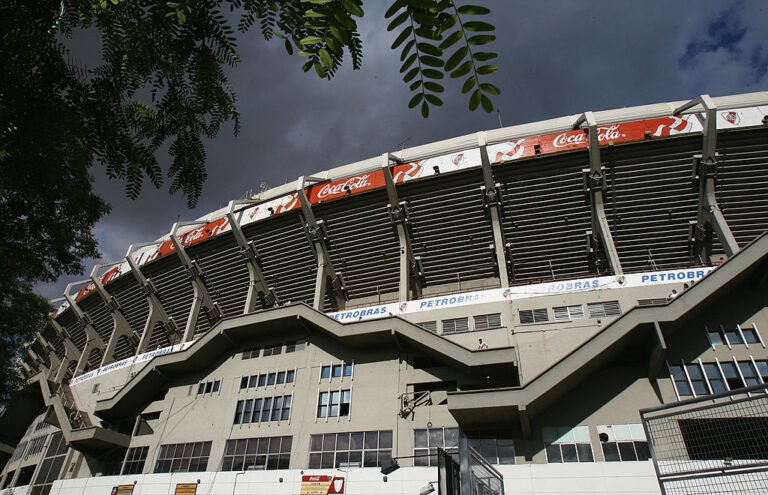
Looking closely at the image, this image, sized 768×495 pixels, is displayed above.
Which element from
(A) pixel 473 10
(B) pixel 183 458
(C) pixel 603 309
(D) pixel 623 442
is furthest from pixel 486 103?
(B) pixel 183 458

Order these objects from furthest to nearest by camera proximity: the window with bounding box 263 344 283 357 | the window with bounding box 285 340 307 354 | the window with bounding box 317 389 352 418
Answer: the window with bounding box 263 344 283 357, the window with bounding box 285 340 307 354, the window with bounding box 317 389 352 418

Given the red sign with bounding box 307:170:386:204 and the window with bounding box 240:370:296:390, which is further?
the red sign with bounding box 307:170:386:204

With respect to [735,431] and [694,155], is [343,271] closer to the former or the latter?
[694,155]

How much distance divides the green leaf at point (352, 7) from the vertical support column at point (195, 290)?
3906cm

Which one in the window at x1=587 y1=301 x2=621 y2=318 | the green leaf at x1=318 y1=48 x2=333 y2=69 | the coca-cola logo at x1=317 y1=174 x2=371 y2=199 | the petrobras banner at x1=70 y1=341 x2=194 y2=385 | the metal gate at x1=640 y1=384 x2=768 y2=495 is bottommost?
the metal gate at x1=640 y1=384 x2=768 y2=495

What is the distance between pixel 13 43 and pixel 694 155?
32.5m

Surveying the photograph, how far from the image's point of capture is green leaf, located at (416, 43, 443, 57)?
2.27m

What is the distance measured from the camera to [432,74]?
236 cm

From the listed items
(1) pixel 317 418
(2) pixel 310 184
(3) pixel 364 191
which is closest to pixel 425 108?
(1) pixel 317 418

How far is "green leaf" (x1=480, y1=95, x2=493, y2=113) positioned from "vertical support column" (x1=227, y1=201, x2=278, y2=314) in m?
34.5

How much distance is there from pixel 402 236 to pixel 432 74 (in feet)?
97.6

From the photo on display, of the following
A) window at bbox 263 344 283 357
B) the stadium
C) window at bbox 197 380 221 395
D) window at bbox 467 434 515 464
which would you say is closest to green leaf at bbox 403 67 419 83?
the stadium

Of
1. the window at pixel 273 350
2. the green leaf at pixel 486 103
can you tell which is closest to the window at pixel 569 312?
the window at pixel 273 350

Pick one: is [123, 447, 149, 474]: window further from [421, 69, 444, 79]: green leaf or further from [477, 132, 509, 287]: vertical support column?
[421, 69, 444, 79]: green leaf
